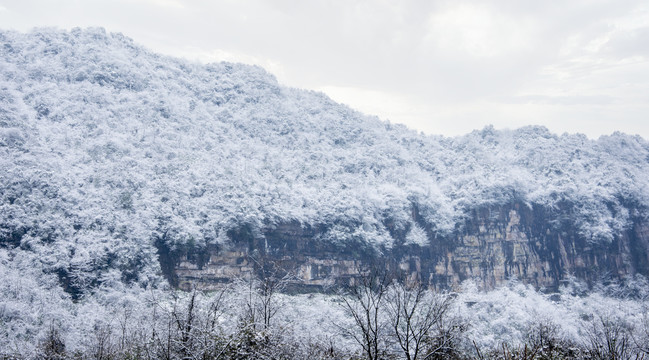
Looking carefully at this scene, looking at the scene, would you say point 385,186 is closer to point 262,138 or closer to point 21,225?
point 262,138

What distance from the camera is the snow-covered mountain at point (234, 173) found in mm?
50219

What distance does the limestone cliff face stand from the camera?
60406 mm

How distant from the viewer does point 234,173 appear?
66938 millimetres

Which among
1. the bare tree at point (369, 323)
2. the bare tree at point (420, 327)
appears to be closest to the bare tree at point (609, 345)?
the bare tree at point (420, 327)

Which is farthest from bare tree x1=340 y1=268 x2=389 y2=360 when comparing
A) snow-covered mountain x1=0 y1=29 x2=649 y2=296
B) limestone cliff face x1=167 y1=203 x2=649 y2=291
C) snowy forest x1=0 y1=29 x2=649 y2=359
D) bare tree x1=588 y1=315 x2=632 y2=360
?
snow-covered mountain x1=0 y1=29 x2=649 y2=296

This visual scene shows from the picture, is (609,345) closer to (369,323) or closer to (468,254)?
(369,323)

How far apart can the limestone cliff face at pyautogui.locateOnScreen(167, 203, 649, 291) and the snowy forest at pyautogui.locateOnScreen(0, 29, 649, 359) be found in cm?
166

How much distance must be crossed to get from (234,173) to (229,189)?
14.4 feet

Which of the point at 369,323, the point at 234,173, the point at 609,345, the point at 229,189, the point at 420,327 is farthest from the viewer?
the point at 234,173

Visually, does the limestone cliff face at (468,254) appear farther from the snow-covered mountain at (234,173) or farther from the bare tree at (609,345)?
the bare tree at (609,345)

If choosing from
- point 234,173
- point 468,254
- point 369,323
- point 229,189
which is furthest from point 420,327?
point 468,254

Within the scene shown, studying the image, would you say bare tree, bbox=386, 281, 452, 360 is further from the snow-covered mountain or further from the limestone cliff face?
the snow-covered mountain

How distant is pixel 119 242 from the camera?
49.9 m

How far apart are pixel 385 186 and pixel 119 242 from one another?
41686 mm
